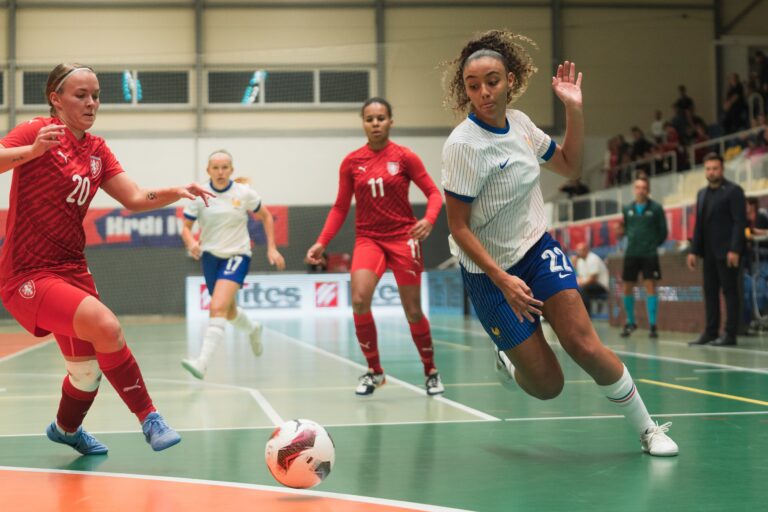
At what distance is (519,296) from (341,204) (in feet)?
11.6

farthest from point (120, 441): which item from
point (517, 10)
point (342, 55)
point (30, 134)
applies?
point (517, 10)

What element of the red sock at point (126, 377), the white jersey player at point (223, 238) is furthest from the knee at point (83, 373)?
the white jersey player at point (223, 238)

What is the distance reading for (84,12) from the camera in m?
25.9

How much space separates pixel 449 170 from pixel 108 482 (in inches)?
75.8

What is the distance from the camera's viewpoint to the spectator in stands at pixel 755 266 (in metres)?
12.8

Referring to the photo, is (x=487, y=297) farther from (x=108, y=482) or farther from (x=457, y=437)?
(x=108, y=482)

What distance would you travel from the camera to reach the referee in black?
43.7 ft

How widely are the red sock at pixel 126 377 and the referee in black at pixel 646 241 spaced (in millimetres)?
9816

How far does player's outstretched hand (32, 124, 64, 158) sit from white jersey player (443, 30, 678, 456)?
1.64m

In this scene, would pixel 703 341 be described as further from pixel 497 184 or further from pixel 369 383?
pixel 497 184

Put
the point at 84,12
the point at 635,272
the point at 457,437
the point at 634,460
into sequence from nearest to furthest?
the point at 634,460 → the point at 457,437 → the point at 635,272 → the point at 84,12

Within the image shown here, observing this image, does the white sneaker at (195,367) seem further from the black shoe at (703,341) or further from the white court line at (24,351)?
the black shoe at (703,341)

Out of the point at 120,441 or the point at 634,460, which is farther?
the point at 120,441

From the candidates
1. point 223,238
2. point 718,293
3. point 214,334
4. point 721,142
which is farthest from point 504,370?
point 721,142
